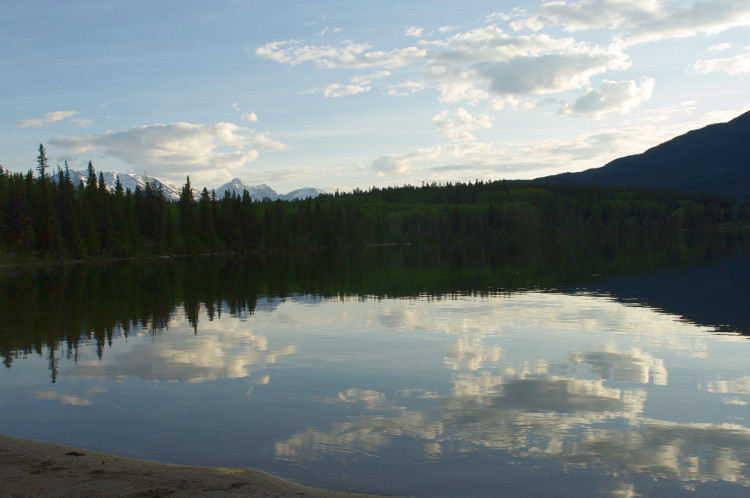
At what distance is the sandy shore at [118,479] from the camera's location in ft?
30.6

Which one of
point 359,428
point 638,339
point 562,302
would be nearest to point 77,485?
point 359,428

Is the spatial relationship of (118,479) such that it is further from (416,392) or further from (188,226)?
(188,226)

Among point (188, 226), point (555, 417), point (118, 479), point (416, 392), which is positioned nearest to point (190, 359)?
point (416, 392)

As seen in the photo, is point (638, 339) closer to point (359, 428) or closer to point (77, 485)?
point (359, 428)

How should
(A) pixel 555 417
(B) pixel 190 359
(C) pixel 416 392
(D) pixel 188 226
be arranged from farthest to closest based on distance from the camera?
(D) pixel 188 226 < (B) pixel 190 359 < (C) pixel 416 392 < (A) pixel 555 417

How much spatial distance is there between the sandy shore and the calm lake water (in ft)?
2.16

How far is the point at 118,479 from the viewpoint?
988cm

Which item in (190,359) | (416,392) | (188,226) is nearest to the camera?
(416,392)

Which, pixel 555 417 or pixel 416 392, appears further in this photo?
pixel 416 392

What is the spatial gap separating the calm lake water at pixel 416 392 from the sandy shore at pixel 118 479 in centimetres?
66

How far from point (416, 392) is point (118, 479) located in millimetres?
7820

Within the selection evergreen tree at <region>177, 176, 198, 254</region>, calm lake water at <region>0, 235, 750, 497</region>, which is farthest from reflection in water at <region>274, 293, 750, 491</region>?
evergreen tree at <region>177, 176, 198, 254</region>

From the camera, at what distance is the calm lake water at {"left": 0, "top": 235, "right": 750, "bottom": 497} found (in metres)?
10.7

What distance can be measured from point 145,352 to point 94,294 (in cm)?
2613
